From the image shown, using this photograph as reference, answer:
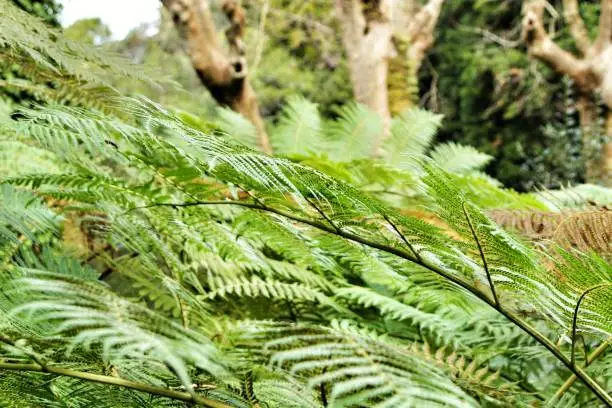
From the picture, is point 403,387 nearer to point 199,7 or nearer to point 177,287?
point 177,287

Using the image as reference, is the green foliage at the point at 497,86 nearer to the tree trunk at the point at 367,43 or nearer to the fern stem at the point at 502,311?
the tree trunk at the point at 367,43

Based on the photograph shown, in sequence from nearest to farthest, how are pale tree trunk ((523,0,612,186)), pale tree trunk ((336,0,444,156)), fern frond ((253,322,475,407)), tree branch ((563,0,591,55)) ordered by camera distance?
fern frond ((253,322,475,407)) < pale tree trunk ((336,0,444,156)) < pale tree trunk ((523,0,612,186)) < tree branch ((563,0,591,55))

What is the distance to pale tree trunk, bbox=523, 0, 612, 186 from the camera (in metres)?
5.45

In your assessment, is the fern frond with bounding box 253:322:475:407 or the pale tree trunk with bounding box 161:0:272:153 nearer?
the fern frond with bounding box 253:322:475:407

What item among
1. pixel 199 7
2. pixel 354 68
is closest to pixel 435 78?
pixel 354 68

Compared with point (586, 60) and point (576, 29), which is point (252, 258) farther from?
point (576, 29)

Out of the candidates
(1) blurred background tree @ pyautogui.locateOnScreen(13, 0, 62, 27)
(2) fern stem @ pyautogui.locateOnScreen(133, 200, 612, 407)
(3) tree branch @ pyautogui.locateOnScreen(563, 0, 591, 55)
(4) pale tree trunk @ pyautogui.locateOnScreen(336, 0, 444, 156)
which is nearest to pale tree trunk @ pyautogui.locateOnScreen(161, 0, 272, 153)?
(1) blurred background tree @ pyautogui.locateOnScreen(13, 0, 62, 27)

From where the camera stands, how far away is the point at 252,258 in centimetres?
68

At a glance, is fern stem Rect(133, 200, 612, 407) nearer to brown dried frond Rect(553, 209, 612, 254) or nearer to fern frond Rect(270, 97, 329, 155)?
brown dried frond Rect(553, 209, 612, 254)

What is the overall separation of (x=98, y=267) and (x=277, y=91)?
715 cm

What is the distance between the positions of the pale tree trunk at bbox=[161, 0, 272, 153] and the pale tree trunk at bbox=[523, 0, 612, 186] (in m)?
3.53

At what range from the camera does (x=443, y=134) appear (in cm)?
872

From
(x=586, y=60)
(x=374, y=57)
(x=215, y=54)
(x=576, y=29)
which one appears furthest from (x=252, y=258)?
(x=576, y=29)

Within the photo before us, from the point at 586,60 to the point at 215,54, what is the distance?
15.7 ft
